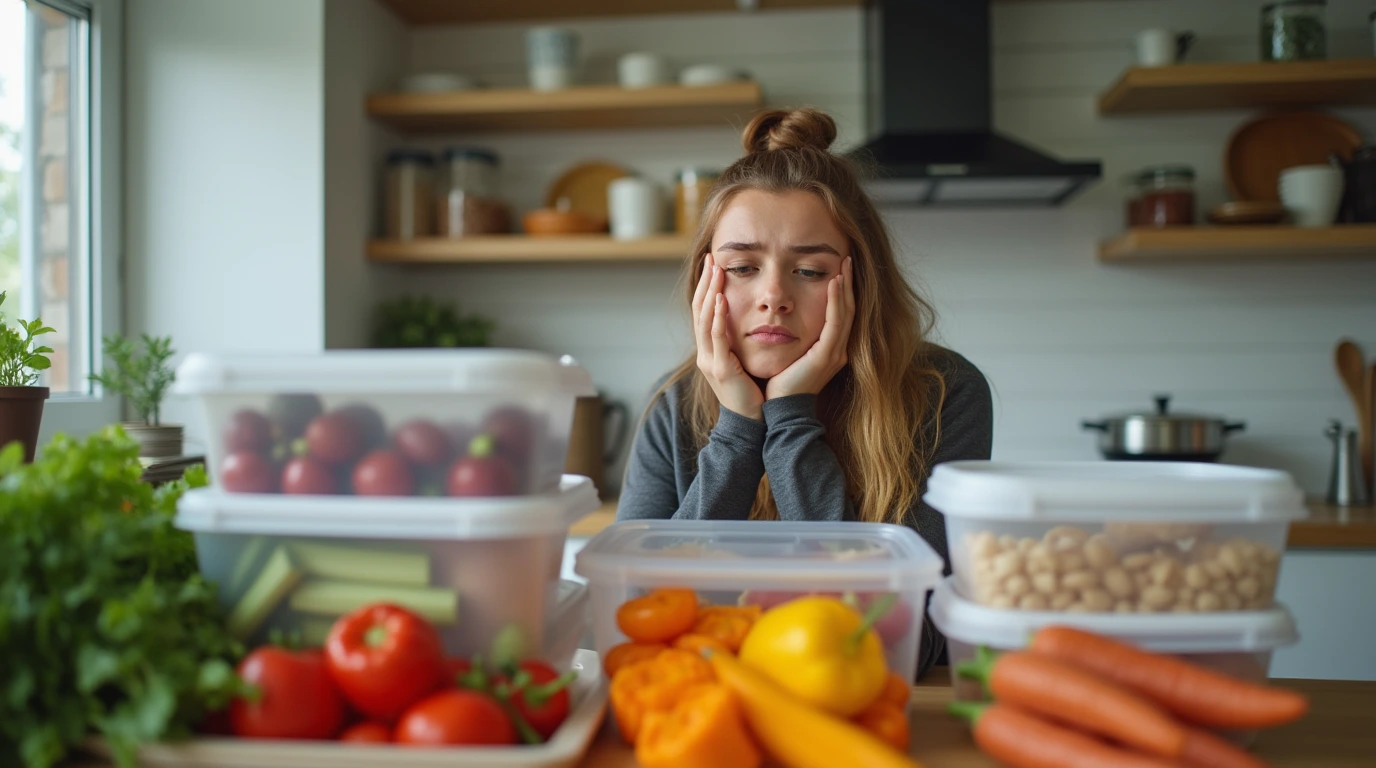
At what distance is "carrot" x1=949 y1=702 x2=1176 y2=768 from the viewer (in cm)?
66

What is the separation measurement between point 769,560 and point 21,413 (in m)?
0.89

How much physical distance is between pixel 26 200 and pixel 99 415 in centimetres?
48

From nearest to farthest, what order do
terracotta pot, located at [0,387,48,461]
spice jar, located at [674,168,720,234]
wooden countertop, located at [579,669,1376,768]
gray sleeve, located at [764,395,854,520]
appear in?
wooden countertop, located at [579,669,1376,768]
terracotta pot, located at [0,387,48,461]
gray sleeve, located at [764,395,854,520]
spice jar, located at [674,168,720,234]

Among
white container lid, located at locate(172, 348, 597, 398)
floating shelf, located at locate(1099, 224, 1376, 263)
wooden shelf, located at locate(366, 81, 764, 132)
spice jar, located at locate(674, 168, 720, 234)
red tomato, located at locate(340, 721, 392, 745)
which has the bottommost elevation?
red tomato, located at locate(340, 721, 392, 745)

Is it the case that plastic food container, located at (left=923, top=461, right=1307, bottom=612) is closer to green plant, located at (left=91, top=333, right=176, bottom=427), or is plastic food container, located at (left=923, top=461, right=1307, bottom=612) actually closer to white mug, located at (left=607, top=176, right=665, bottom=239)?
green plant, located at (left=91, top=333, right=176, bottom=427)

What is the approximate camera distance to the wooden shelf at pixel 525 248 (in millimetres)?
2494

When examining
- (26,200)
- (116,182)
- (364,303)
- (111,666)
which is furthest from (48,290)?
(111,666)

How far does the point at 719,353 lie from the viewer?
142cm

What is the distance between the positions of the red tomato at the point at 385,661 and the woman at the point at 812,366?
0.71 m

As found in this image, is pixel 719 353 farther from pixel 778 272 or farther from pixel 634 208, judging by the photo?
pixel 634 208

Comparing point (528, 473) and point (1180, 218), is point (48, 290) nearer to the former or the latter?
Answer: point (528, 473)

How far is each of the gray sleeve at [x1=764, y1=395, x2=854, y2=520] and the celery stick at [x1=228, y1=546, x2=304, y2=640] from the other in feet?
2.37

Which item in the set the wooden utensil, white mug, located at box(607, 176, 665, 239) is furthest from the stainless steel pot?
white mug, located at box(607, 176, 665, 239)

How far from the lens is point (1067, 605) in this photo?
797mm
